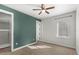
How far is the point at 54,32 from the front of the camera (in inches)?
51.1

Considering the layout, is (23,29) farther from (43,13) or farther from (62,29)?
(62,29)

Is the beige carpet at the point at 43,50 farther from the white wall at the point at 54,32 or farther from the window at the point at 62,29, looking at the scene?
the window at the point at 62,29

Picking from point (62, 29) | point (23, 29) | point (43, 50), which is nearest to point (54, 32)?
point (62, 29)

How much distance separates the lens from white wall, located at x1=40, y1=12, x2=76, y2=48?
1.16m

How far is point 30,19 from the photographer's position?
137cm

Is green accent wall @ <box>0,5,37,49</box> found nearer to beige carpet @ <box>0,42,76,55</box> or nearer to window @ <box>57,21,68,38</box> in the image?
beige carpet @ <box>0,42,76,55</box>

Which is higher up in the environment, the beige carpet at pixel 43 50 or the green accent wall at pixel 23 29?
the green accent wall at pixel 23 29

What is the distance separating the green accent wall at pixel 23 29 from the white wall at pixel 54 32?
0.18 m

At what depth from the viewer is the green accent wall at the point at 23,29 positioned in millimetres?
1267

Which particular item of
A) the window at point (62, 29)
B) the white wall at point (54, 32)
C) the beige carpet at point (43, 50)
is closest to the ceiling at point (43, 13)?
the white wall at point (54, 32)

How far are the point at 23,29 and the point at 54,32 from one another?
523 mm
